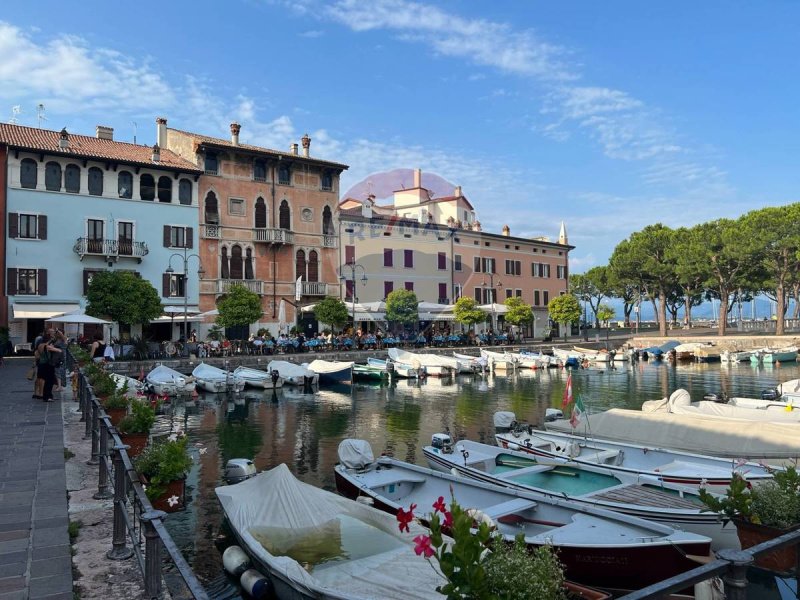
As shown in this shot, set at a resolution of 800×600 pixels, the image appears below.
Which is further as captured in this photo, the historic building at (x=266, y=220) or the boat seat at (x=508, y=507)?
the historic building at (x=266, y=220)

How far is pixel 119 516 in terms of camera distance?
20.8 ft

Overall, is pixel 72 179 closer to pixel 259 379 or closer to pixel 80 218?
pixel 80 218

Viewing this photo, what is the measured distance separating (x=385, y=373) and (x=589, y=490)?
26.8 metres

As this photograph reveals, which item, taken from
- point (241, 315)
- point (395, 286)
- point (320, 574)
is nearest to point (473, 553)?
point (320, 574)

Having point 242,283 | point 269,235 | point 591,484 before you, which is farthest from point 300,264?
point 591,484

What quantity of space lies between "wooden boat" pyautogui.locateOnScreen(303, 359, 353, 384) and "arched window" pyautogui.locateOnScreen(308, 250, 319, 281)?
13.1 m

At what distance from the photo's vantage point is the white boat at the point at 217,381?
30.7 meters

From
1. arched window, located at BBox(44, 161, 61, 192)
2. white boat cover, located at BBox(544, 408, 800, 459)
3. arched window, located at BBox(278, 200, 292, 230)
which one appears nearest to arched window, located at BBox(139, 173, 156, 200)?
arched window, located at BBox(44, 161, 61, 192)

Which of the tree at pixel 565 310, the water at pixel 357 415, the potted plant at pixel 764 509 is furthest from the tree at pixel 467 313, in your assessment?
the potted plant at pixel 764 509

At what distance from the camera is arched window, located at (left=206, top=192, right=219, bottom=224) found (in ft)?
142

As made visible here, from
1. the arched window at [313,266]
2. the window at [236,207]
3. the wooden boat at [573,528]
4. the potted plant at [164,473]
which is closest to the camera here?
the potted plant at [164,473]

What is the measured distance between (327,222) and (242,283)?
9.23m

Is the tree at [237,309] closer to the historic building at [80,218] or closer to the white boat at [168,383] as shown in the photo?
the historic building at [80,218]

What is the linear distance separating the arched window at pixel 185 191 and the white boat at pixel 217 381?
15.3 metres
